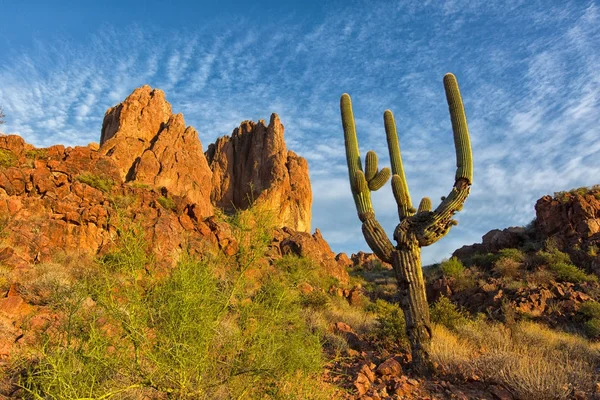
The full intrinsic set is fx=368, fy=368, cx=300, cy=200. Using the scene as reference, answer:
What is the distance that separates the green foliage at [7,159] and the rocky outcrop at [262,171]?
2385 centimetres

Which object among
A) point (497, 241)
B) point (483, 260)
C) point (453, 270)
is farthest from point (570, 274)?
point (497, 241)

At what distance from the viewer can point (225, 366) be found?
13.4ft

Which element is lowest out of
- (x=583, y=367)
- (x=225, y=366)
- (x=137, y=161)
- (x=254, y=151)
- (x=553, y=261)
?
(x=583, y=367)

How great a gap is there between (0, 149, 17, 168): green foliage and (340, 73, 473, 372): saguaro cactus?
49.2ft

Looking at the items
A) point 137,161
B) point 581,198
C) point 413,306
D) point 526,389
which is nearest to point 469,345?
point 413,306

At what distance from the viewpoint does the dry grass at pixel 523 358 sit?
496 centimetres

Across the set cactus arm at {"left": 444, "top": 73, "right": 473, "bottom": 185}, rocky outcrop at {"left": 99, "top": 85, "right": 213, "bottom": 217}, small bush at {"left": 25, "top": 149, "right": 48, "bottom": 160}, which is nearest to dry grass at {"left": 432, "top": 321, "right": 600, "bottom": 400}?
cactus arm at {"left": 444, "top": 73, "right": 473, "bottom": 185}

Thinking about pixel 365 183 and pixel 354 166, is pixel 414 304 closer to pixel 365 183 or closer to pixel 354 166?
pixel 365 183

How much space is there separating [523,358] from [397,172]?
472cm

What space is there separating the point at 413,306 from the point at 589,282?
9244mm

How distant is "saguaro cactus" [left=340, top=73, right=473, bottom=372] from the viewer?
696 cm

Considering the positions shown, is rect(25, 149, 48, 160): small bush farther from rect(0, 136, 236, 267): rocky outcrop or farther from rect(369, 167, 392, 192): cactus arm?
rect(369, 167, 392, 192): cactus arm

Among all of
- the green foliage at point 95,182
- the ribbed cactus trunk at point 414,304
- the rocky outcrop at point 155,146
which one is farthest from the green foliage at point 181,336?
the rocky outcrop at point 155,146

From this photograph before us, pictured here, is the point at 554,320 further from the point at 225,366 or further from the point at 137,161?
the point at 137,161
